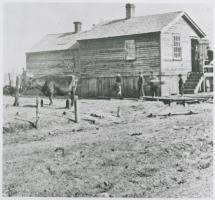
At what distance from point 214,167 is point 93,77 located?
38.2 ft

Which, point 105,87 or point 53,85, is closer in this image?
point 53,85

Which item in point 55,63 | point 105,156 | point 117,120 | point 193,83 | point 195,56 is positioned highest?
point 195,56

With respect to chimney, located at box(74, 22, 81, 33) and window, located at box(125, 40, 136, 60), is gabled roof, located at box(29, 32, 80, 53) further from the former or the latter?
window, located at box(125, 40, 136, 60)

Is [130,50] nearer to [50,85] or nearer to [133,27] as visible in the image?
[133,27]

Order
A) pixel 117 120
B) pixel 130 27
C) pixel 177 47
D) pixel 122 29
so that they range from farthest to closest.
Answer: pixel 122 29, pixel 130 27, pixel 177 47, pixel 117 120

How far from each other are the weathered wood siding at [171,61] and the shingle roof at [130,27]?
549 millimetres

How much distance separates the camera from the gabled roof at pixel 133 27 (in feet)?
58.9

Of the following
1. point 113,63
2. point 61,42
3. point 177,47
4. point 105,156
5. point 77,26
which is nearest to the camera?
point 105,156

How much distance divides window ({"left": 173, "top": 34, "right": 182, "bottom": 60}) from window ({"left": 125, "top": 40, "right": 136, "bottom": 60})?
1835 millimetres

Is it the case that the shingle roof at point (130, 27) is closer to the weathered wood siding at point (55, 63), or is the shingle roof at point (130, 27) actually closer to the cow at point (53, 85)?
Result: the weathered wood siding at point (55, 63)

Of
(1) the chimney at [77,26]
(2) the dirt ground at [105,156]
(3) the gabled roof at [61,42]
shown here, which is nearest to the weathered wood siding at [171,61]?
(1) the chimney at [77,26]

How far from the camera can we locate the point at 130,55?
63.0 ft

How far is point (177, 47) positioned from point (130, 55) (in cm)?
215

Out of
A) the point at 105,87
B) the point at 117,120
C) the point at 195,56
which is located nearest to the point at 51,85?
the point at 117,120
